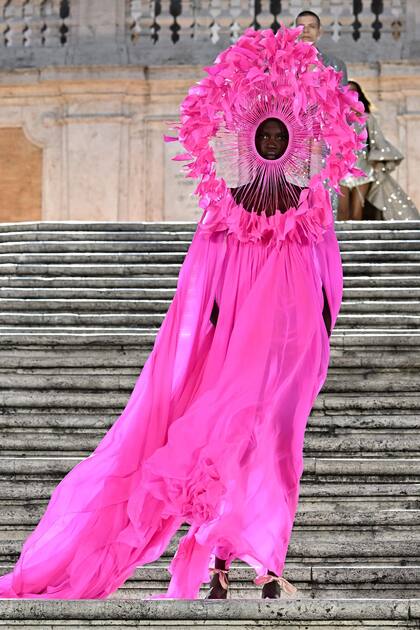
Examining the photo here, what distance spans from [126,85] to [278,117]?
10625 mm

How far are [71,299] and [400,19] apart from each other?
782 cm

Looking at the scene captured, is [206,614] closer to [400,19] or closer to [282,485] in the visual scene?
[282,485]

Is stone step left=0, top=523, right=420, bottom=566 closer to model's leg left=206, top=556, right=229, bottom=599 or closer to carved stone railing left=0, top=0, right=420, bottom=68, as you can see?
model's leg left=206, top=556, right=229, bottom=599

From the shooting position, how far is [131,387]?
8297mm

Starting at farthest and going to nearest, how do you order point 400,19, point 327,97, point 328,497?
point 400,19
point 328,497
point 327,97

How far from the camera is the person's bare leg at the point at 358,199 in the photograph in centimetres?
1367

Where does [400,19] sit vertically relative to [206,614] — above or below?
above

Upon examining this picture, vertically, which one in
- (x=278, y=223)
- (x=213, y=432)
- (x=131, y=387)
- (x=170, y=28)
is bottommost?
(x=213, y=432)

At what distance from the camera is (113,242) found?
36.7 ft

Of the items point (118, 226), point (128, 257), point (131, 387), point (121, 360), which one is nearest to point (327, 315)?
point (131, 387)

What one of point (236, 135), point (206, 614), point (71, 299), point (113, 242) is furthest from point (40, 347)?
point (206, 614)

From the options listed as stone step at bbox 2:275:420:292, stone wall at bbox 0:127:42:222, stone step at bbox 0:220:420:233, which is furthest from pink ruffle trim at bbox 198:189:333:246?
stone wall at bbox 0:127:42:222

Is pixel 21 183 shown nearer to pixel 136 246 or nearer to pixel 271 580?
pixel 136 246

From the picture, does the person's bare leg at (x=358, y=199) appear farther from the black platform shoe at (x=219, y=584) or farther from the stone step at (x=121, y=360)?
the black platform shoe at (x=219, y=584)
